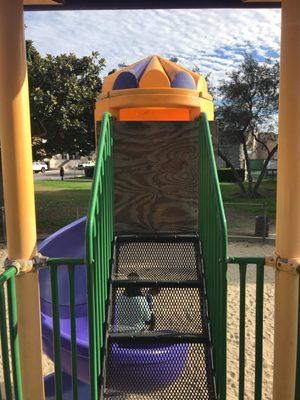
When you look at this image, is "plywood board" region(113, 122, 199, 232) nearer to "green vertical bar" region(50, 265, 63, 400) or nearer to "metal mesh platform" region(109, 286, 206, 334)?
"metal mesh platform" region(109, 286, 206, 334)

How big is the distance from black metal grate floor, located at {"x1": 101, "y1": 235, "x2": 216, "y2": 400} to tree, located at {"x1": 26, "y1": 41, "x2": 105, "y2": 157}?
9.80m

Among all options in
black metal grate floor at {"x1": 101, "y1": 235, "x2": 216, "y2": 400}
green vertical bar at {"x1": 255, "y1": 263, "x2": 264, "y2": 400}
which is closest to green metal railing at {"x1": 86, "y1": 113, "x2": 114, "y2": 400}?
black metal grate floor at {"x1": 101, "y1": 235, "x2": 216, "y2": 400}

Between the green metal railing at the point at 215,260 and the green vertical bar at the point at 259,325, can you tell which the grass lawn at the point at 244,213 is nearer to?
the green metal railing at the point at 215,260

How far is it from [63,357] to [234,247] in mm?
7839

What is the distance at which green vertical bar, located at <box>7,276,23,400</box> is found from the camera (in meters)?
2.27

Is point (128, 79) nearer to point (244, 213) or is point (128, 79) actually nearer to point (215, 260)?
point (215, 260)

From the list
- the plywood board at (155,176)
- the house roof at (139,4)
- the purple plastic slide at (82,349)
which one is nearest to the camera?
the purple plastic slide at (82,349)

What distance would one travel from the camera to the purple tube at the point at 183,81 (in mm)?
3377

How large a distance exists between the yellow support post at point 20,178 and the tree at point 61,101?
10.0 metres

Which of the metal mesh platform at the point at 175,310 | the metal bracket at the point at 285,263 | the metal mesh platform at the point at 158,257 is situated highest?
the metal bracket at the point at 285,263

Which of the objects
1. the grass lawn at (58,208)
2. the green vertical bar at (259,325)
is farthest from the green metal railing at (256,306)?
the grass lawn at (58,208)

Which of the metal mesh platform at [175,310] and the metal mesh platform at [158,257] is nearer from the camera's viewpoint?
the metal mesh platform at [175,310]

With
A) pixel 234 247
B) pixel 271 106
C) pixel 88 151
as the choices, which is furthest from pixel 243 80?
pixel 234 247

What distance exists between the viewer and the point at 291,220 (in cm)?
235
